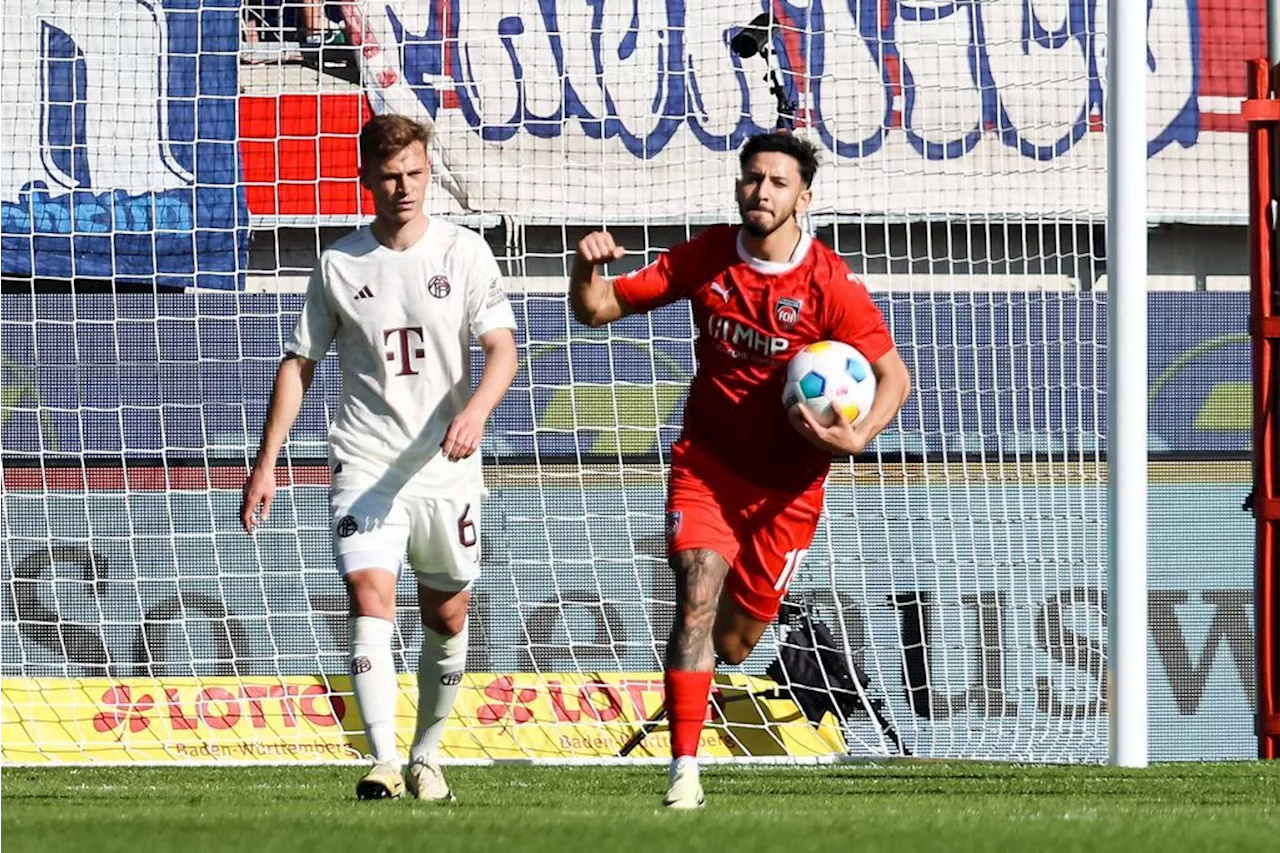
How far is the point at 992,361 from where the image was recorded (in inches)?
390

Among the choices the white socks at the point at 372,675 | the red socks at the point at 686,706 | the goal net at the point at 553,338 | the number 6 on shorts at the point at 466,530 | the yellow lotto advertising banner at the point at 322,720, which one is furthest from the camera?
the goal net at the point at 553,338

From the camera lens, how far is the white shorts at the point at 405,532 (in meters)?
5.29

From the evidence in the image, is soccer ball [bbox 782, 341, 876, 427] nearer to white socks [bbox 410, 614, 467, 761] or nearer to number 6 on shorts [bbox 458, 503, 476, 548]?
number 6 on shorts [bbox 458, 503, 476, 548]

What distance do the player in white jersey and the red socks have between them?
66cm

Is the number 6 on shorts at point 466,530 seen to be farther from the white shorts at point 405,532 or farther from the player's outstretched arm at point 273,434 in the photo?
the player's outstretched arm at point 273,434

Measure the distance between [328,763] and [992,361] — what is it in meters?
3.94

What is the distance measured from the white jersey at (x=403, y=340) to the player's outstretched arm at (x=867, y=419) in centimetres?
84

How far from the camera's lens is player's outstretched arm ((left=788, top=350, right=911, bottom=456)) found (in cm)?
515

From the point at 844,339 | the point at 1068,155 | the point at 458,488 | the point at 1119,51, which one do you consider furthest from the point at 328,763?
the point at 1068,155

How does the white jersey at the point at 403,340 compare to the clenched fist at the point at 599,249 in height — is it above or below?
below

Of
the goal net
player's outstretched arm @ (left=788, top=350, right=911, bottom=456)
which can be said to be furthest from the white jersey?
the goal net

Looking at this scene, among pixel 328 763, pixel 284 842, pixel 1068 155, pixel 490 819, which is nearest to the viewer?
pixel 284 842

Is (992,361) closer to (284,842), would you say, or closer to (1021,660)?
(1021,660)

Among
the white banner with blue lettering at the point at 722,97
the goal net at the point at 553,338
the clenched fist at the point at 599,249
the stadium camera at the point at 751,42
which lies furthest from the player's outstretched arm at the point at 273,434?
the white banner with blue lettering at the point at 722,97
